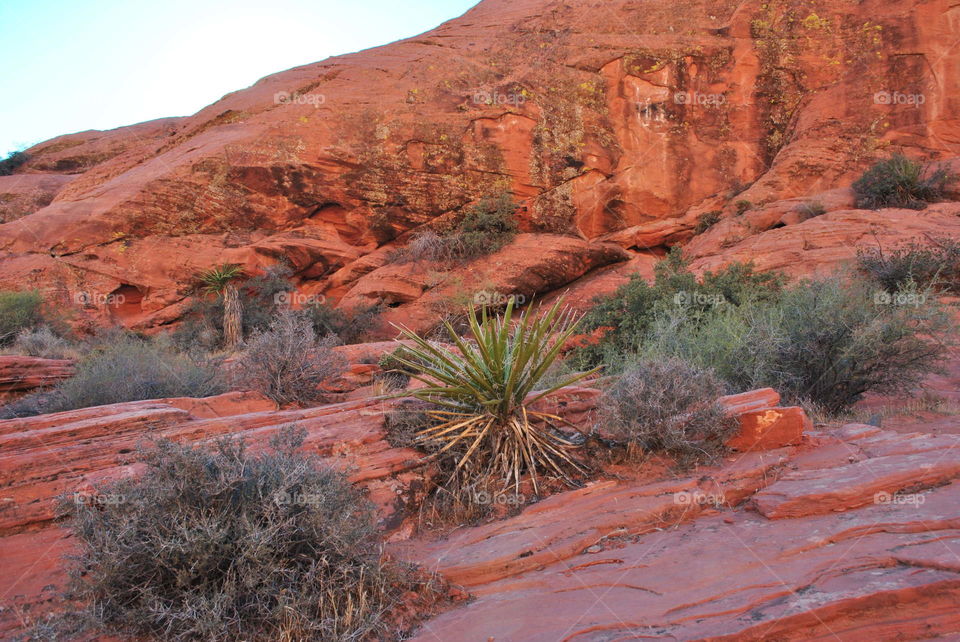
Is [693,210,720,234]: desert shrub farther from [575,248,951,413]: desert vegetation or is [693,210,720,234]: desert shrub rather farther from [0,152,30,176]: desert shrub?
[0,152,30,176]: desert shrub

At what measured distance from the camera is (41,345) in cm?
1298

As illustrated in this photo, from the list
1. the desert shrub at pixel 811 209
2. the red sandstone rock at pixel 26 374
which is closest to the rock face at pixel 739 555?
the red sandstone rock at pixel 26 374

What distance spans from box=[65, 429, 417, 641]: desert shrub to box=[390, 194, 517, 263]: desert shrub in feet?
50.3

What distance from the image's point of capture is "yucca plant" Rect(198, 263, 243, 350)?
623 inches

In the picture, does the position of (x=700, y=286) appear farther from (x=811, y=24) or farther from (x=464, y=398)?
(x=811, y=24)

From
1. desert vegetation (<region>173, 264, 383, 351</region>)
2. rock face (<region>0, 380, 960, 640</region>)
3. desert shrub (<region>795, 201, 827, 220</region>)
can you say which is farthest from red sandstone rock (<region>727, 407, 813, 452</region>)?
desert shrub (<region>795, 201, 827, 220</region>)

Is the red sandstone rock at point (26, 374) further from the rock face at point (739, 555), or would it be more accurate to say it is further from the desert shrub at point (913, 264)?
the desert shrub at point (913, 264)

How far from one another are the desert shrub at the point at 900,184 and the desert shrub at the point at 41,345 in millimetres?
20275

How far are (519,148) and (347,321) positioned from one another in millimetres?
8258

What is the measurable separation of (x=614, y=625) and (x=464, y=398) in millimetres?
2607

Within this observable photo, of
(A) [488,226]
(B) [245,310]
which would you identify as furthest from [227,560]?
(A) [488,226]

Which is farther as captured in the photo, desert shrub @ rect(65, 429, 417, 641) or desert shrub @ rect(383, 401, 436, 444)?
desert shrub @ rect(383, 401, 436, 444)

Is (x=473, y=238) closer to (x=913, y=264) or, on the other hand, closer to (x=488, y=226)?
(x=488, y=226)

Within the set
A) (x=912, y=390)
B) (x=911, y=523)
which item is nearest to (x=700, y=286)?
(x=912, y=390)
